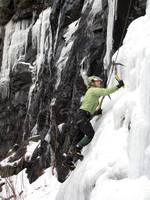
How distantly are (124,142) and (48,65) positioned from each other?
38.2ft

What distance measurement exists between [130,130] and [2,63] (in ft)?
56.0

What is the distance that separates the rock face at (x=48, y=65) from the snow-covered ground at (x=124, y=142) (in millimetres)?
3002

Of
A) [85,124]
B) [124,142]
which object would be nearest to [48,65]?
[85,124]

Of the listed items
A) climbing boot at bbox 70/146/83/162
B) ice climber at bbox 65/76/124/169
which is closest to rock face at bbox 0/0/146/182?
ice climber at bbox 65/76/124/169

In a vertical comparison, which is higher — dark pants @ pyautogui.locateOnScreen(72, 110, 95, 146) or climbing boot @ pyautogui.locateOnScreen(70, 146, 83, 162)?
dark pants @ pyautogui.locateOnScreen(72, 110, 95, 146)

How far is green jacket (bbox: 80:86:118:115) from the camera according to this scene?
333 inches

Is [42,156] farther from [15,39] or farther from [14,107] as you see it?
[15,39]

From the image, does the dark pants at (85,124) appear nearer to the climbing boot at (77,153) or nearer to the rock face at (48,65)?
the climbing boot at (77,153)

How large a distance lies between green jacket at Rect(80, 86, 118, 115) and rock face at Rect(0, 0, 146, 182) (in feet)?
10.5

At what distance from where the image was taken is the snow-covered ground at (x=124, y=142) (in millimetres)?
6473

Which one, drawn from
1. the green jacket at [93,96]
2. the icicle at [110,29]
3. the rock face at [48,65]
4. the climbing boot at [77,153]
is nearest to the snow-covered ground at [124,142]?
the climbing boot at [77,153]

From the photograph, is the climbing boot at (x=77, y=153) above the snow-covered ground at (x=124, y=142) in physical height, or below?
below

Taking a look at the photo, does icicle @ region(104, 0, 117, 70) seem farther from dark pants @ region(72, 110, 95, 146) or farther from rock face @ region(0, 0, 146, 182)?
dark pants @ region(72, 110, 95, 146)

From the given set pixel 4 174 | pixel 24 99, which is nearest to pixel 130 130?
pixel 4 174
